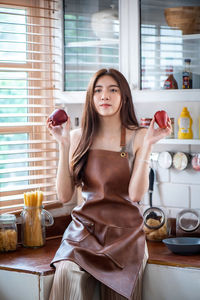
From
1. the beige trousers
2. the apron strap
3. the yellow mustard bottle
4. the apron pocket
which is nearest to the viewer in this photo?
the beige trousers

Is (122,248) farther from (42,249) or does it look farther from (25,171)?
(25,171)

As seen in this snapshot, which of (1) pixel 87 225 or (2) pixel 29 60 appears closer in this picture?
(1) pixel 87 225

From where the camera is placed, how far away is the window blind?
2961 millimetres

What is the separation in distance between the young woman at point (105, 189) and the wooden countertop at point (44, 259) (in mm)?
102

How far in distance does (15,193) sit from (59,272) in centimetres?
82

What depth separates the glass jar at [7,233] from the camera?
2783mm

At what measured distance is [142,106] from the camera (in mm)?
3250

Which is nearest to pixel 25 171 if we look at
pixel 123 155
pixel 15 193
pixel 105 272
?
pixel 15 193

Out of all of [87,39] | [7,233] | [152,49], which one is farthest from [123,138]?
[7,233]

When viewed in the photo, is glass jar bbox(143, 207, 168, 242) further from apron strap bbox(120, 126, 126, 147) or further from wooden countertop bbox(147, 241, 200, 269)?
apron strap bbox(120, 126, 126, 147)

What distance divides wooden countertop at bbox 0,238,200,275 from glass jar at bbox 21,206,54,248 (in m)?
0.04

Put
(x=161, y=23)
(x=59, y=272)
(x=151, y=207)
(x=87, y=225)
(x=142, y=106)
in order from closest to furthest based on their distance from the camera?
1. (x=59, y=272)
2. (x=87, y=225)
3. (x=161, y=23)
4. (x=151, y=207)
5. (x=142, y=106)

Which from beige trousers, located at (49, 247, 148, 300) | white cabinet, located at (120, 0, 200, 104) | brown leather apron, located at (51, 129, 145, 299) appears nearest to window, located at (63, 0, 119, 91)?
white cabinet, located at (120, 0, 200, 104)

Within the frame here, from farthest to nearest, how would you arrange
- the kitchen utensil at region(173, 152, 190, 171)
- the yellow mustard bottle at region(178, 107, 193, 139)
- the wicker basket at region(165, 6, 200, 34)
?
the kitchen utensil at region(173, 152, 190, 171), the yellow mustard bottle at region(178, 107, 193, 139), the wicker basket at region(165, 6, 200, 34)
